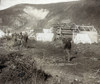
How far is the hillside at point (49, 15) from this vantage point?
40281mm

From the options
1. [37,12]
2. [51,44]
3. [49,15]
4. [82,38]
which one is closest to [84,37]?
[82,38]

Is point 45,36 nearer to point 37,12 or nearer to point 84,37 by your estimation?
point 84,37

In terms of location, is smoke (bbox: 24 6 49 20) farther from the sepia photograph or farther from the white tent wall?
the white tent wall

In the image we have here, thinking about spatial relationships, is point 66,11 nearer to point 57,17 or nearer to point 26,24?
point 57,17

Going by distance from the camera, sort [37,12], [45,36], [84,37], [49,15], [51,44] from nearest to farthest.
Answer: [51,44] → [84,37] → [45,36] → [49,15] → [37,12]

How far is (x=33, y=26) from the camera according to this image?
44.1 meters

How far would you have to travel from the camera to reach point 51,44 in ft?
87.4

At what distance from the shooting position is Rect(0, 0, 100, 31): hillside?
132 ft

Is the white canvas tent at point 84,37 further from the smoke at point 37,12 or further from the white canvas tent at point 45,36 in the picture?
the smoke at point 37,12

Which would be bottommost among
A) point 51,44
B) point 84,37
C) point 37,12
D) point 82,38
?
point 51,44

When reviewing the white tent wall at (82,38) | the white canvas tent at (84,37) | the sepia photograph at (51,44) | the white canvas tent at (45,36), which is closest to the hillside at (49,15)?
the sepia photograph at (51,44)

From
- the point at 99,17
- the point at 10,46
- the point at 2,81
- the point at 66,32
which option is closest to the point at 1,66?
the point at 2,81

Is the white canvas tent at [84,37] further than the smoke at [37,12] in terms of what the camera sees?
No

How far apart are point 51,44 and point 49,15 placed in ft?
68.9
